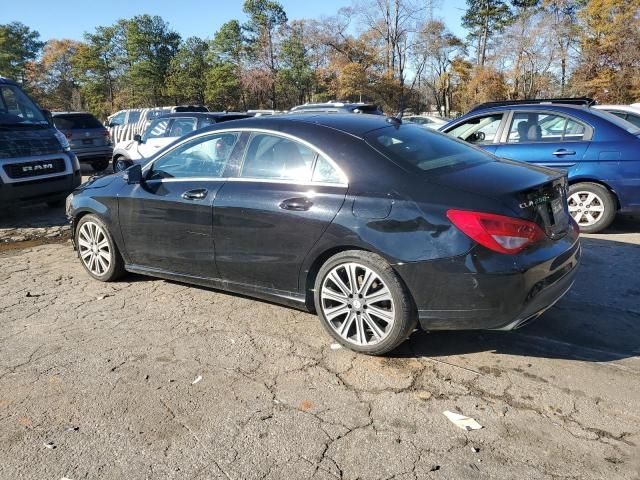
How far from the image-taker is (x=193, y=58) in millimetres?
52125

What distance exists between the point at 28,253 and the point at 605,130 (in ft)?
23.7

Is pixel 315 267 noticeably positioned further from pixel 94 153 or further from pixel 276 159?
pixel 94 153

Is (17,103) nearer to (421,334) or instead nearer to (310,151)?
(310,151)

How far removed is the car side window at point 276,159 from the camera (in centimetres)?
383

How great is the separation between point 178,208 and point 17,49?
2956 inches

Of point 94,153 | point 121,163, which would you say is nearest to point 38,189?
point 121,163

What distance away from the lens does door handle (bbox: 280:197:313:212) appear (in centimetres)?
366

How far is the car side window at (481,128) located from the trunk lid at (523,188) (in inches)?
135

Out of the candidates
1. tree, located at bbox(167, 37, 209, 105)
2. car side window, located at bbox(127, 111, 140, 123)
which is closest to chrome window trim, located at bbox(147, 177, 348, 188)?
car side window, located at bbox(127, 111, 140, 123)

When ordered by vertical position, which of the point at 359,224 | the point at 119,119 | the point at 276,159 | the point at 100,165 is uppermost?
the point at 119,119

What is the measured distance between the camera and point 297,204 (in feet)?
12.1

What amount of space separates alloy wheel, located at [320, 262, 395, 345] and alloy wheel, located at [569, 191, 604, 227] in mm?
4041

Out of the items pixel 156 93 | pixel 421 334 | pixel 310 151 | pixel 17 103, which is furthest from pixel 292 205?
pixel 156 93

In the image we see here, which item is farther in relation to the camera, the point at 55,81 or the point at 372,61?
the point at 55,81
